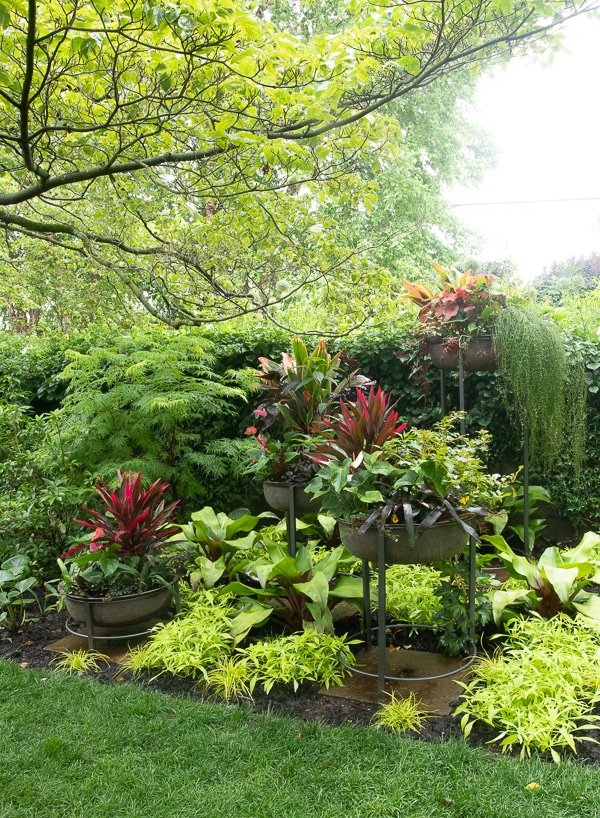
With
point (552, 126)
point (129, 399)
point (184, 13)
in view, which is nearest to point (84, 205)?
point (129, 399)

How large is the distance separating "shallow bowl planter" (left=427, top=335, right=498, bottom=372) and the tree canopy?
39.1 inches

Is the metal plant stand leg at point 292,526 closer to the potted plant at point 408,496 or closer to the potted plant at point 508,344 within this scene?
the potted plant at point 408,496

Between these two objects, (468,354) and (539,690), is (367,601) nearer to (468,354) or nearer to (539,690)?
(539,690)

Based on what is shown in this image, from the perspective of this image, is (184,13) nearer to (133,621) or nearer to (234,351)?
(133,621)

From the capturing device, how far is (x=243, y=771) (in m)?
2.43

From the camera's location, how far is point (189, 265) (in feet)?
13.2

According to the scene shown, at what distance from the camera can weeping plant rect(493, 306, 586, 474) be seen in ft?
14.0

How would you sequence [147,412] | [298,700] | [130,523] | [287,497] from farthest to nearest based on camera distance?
[147,412] < [287,497] < [130,523] < [298,700]

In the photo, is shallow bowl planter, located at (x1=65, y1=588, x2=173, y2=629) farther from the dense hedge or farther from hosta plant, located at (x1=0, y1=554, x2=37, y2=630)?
the dense hedge

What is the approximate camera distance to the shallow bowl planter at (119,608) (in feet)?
12.0

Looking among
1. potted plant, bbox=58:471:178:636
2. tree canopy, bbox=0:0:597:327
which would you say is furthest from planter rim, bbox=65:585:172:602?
tree canopy, bbox=0:0:597:327

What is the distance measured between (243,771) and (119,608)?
1.49 metres

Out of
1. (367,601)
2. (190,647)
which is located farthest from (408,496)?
(190,647)

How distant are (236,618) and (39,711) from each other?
3.44 ft
